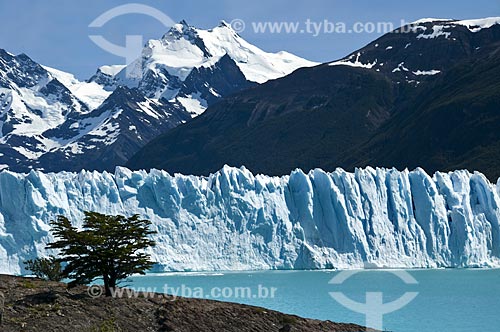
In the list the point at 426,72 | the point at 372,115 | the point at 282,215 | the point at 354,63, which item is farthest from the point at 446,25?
the point at 282,215

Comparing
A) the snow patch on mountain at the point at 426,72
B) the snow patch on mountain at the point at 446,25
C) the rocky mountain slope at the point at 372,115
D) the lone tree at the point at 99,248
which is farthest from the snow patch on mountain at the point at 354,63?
the lone tree at the point at 99,248

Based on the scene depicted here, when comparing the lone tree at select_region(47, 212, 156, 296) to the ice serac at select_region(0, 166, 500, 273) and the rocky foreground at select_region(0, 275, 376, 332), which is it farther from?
the ice serac at select_region(0, 166, 500, 273)

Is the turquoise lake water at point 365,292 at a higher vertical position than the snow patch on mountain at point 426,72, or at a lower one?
lower

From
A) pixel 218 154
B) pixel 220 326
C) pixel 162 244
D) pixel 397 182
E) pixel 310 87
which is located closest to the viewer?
pixel 220 326

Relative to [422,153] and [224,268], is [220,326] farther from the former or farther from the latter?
[422,153]

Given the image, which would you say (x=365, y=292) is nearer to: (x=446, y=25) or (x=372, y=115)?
(x=372, y=115)

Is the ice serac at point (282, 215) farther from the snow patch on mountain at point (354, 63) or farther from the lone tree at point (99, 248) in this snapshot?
the snow patch on mountain at point (354, 63)

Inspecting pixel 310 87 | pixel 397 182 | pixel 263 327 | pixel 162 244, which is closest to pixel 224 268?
pixel 162 244
